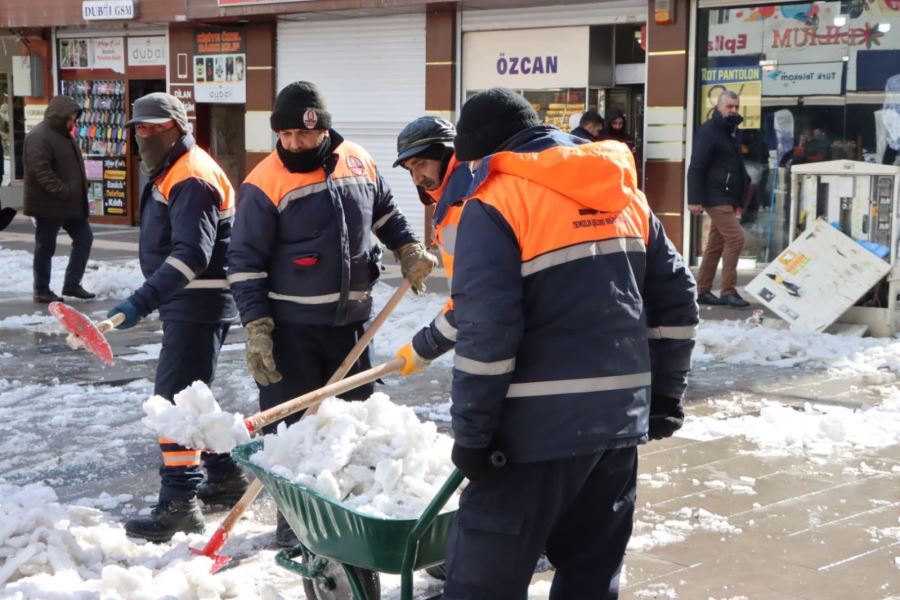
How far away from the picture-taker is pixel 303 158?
523 cm

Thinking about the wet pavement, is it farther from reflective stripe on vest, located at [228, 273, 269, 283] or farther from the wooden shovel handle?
the wooden shovel handle

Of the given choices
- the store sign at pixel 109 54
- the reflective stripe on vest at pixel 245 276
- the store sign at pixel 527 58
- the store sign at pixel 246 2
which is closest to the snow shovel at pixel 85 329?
the reflective stripe on vest at pixel 245 276

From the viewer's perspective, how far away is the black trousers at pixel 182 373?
18.3 feet

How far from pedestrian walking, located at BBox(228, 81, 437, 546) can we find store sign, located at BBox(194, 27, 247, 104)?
1374 centimetres

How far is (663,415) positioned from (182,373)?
267 cm

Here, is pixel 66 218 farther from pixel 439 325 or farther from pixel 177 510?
pixel 439 325

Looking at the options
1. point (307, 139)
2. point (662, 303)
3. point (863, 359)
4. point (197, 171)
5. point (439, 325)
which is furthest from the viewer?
point (863, 359)

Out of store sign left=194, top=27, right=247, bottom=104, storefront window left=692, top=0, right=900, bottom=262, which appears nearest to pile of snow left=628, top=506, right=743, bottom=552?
storefront window left=692, top=0, right=900, bottom=262

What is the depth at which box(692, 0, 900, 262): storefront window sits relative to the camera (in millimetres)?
13016

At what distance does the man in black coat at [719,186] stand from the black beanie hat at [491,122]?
8816mm

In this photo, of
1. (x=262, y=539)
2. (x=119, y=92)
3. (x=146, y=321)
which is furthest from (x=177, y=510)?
(x=119, y=92)

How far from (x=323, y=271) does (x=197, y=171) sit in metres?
0.81

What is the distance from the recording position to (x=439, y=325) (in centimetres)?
404

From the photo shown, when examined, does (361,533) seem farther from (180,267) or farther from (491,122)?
(180,267)
